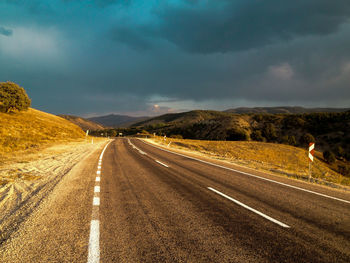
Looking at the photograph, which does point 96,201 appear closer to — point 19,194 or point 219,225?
point 19,194

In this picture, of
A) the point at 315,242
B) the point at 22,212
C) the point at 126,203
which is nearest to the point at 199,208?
the point at 126,203

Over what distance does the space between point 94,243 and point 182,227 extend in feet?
5.05

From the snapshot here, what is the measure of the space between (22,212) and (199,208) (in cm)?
392

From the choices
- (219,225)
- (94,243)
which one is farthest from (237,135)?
(94,243)

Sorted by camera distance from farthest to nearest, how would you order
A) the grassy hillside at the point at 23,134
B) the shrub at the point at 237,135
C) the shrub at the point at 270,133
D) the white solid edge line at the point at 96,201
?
the shrub at the point at 270,133
the shrub at the point at 237,135
the grassy hillside at the point at 23,134
the white solid edge line at the point at 96,201

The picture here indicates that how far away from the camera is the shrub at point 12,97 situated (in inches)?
1436

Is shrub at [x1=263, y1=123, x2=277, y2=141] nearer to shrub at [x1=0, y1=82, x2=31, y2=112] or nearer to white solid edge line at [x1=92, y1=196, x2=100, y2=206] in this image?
white solid edge line at [x1=92, y1=196, x2=100, y2=206]

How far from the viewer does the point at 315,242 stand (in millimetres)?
3090

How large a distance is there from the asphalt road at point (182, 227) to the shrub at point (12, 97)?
44.2m

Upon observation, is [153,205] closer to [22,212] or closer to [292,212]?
[22,212]

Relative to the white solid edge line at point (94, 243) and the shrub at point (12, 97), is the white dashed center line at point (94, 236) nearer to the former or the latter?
the white solid edge line at point (94, 243)

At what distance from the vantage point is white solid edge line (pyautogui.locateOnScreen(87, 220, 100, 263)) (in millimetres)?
2464

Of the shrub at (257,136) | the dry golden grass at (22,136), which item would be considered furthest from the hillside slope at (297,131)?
the dry golden grass at (22,136)

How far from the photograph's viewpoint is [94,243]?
2820 mm
